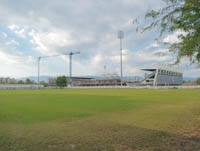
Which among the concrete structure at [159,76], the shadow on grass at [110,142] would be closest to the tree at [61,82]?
the concrete structure at [159,76]

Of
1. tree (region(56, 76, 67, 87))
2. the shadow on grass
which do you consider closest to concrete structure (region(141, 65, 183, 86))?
tree (region(56, 76, 67, 87))

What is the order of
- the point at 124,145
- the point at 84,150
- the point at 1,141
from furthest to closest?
the point at 1,141 → the point at 124,145 → the point at 84,150

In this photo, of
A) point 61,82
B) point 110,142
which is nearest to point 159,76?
point 61,82

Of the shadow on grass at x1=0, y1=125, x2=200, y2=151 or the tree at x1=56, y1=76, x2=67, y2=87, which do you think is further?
the tree at x1=56, y1=76, x2=67, y2=87

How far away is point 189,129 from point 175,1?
4945mm

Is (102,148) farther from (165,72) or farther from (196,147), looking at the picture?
(165,72)

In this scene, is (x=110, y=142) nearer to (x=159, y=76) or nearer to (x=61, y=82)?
(x=61, y=82)

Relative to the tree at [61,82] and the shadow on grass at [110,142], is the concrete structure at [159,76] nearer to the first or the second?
the tree at [61,82]

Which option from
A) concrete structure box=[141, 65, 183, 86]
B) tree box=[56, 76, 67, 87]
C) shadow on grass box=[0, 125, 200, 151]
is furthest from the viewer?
concrete structure box=[141, 65, 183, 86]

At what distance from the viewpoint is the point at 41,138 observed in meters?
5.31

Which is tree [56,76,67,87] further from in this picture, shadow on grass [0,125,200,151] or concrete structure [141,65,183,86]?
shadow on grass [0,125,200,151]

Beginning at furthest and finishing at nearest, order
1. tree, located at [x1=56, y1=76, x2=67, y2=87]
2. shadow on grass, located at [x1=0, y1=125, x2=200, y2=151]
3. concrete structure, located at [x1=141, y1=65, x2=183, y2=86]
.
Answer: concrete structure, located at [x1=141, y1=65, x2=183, y2=86] → tree, located at [x1=56, y1=76, x2=67, y2=87] → shadow on grass, located at [x1=0, y1=125, x2=200, y2=151]

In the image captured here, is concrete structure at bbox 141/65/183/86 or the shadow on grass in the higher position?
concrete structure at bbox 141/65/183/86

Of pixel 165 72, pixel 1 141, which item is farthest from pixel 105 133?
pixel 165 72
